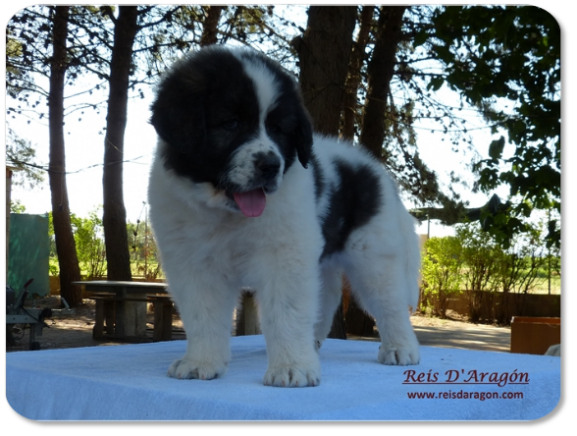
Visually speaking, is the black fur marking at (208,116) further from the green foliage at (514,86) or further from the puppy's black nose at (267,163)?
the green foliage at (514,86)

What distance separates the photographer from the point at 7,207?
113 inches

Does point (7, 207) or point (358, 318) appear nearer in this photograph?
point (7, 207)

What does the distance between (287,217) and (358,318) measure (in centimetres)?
364

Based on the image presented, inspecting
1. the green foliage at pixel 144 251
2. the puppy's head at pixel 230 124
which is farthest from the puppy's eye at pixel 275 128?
the green foliage at pixel 144 251

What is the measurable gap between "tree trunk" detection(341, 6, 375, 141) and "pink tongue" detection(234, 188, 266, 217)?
2.95 meters

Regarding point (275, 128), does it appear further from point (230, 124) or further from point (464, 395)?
point (464, 395)

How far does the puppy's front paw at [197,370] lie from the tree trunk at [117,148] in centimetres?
94

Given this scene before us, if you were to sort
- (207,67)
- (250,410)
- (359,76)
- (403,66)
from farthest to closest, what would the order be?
(359,76) → (403,66) → (207,67) → (250,410)

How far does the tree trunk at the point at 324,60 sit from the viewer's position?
4.61 m

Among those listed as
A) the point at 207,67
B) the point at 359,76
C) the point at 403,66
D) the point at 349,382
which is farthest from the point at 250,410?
the point at 359,76

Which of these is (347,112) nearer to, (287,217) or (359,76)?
(359,76)

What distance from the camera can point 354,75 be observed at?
5785 mm

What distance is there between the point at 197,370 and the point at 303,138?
0.98m

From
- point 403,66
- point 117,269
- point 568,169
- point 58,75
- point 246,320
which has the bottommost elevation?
point 246,320
